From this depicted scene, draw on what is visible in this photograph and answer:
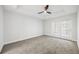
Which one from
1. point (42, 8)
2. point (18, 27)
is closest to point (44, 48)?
point (42, 8)

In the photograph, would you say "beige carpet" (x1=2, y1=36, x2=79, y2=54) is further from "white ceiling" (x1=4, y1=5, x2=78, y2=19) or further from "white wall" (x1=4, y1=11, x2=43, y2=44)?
"white ceiling" (x1=4, y1=5, x2=78, y2=19)

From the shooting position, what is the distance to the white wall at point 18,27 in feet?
7.64

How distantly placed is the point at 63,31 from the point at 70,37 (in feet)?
1.23

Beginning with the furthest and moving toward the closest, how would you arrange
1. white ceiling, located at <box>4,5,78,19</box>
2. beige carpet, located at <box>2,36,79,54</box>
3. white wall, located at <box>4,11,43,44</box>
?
white wall, located at <box>4,11,43,44</box> < white ceiling, located at <box>4,5,78,19</box> < beige carpet, located at <box>2,36,79,54</box>

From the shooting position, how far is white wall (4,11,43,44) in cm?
233

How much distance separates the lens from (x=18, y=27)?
113 inches

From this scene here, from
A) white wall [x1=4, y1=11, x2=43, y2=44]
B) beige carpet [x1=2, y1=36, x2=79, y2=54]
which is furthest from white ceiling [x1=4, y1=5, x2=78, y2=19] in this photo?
beige carpet [x1=2, y1=36, x2=79, y2=54]

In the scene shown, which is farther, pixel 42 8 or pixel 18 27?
pixel 18 27

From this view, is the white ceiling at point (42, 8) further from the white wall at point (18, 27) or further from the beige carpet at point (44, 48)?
the beige carpet at point (44, 48)

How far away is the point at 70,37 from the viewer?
1965mm

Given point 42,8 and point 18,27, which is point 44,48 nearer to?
point 42,8

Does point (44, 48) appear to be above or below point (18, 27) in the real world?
below
